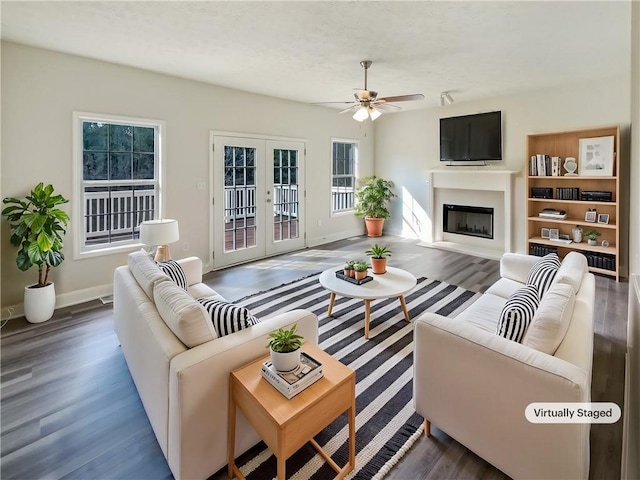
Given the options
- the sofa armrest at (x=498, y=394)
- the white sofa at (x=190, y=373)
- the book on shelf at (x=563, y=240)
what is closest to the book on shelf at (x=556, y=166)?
the book on shelf at (x=563, y=240)

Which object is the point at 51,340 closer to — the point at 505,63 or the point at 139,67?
the point at 139,67

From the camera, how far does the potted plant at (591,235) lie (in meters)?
4.73

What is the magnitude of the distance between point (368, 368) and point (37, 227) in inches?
127

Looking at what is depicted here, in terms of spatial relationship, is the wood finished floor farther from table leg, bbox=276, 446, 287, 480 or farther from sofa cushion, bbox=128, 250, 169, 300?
sofa cushion, bbox=128, 250, 169, 300

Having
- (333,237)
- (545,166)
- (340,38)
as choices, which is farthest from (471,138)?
(340,38)

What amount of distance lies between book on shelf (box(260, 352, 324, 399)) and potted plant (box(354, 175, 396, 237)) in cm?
575

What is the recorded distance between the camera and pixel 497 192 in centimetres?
591

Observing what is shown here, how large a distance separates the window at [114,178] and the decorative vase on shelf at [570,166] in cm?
563

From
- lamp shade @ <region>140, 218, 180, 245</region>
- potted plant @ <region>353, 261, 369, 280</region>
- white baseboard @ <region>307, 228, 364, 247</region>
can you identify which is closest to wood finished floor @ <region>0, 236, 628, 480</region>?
lamp shade @ <region>140, 218, 180, 245</region>

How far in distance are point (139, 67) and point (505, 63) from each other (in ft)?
14.1

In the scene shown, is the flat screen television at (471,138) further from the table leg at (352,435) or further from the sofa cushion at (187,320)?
the sofa cushion at (187,320)

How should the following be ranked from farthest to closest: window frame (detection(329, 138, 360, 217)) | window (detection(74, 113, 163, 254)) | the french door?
1. window frame (detection(329, 138, 360, 217))
2. the french door
3. window (detection(74, 113, 163, 254))

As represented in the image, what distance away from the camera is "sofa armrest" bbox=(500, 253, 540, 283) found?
121 inches

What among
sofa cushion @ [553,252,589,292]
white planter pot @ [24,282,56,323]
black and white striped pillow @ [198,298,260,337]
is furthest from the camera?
white planter pot @ [24,282,56,323]
